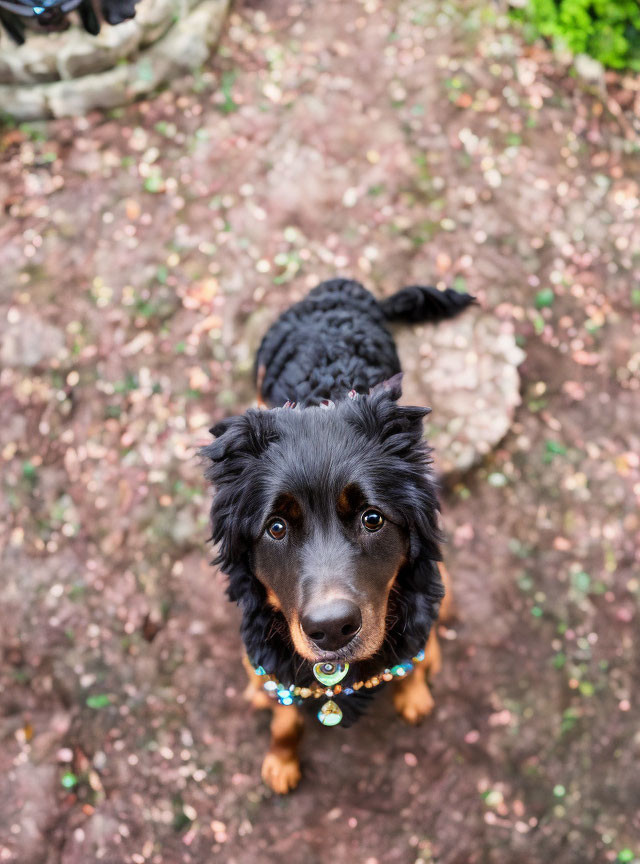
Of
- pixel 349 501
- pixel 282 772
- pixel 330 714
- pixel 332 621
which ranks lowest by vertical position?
pixel 282 772

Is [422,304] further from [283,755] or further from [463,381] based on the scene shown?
[283,755]

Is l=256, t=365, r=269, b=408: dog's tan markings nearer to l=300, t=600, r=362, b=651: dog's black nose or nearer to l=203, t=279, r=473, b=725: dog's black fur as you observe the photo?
l=203, t=279, r=473, b=725: dog's black fur

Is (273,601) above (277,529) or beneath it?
beneath

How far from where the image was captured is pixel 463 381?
4223 millimetres

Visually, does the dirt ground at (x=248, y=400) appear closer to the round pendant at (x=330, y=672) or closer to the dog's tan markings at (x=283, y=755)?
the dog's tan markings at (x=283, y=755)

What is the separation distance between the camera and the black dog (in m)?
2.25

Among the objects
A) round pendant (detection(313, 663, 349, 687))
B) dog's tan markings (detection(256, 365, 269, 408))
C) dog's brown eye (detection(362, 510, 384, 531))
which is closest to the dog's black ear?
dog's brown eye (detection(362, 510, 384, 531))

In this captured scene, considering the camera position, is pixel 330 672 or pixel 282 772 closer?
pixel 330 672

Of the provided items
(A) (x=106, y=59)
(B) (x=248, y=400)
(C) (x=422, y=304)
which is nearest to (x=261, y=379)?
(B) (x=248, y=400)

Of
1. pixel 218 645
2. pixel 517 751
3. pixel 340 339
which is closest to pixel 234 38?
pixel 340 339

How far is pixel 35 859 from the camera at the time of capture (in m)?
3.35

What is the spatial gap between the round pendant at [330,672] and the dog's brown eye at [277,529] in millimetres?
671

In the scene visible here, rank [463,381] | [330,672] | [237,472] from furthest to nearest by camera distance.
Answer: [463,381], [330,672], [237,472]

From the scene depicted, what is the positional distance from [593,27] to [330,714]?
16.9 feet
